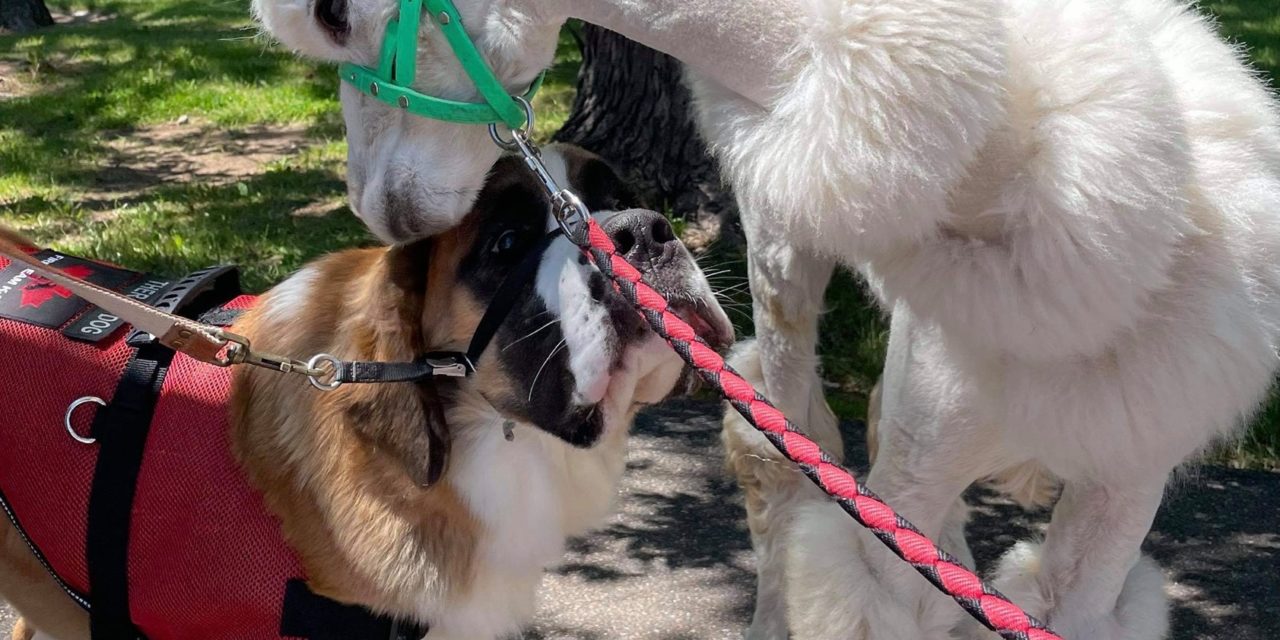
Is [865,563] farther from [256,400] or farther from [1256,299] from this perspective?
[256,400]

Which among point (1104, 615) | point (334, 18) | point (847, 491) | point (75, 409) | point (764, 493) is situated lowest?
point (764, 493)

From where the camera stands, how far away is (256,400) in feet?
9.40

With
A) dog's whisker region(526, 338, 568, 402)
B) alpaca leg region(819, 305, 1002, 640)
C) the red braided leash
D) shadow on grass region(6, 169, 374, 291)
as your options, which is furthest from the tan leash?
shadow on grass region(6, 169, 374, 291)

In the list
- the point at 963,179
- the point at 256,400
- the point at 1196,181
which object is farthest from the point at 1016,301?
the point at 256,400

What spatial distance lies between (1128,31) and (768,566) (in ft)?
6.95

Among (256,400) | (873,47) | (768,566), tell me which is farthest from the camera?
(768,566)

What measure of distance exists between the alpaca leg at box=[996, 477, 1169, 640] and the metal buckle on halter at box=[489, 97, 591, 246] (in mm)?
1216

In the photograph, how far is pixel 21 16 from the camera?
14.8m

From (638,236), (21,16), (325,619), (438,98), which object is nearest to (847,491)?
(638,236)

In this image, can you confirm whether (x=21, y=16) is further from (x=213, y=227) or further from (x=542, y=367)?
(x=542, y=367)

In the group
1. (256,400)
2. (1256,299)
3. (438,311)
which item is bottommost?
(256,400)

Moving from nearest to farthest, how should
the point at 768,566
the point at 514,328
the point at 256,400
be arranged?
the point at 514,328, the point at 256,400, the point at 768,566

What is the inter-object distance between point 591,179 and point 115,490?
1.32 m

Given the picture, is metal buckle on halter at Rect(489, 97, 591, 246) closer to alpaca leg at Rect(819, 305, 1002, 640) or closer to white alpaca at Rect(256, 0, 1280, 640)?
white alpaca at Rect(256, 0, 1280, 640)
